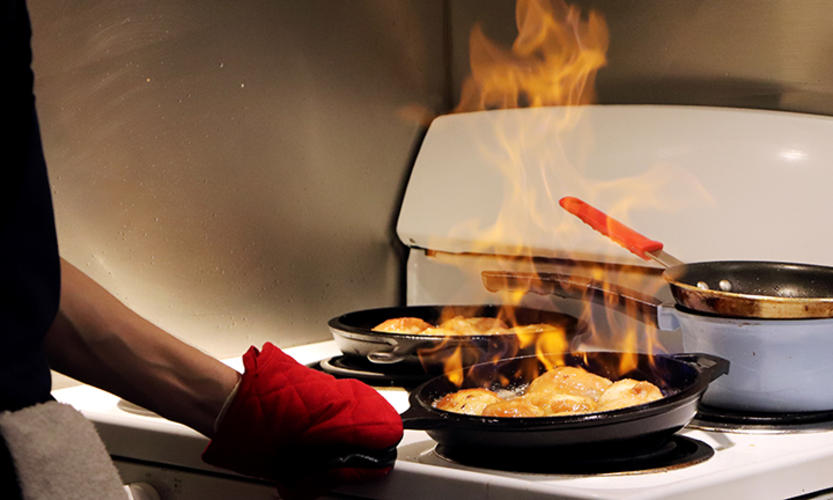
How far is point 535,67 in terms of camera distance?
1.90 m

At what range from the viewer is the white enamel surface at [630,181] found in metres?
1.44

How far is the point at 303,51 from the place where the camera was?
1791mm

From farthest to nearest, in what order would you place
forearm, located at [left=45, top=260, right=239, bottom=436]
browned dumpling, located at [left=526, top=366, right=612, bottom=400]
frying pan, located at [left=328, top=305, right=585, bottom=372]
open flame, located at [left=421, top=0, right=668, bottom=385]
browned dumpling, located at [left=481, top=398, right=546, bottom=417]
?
open flame, located at [left=421, top=0, right=668, bottom=385], frying pan, located at [left=328, top=305, right=585, bottom=372], browned dumpling, located at [left=526, top=366, right=612, bottom=400], browned dumpling, located at [left=481, top=398, right=546, bottom=417], forearm, located at [left=45, top=260, right=239, bottom=436]

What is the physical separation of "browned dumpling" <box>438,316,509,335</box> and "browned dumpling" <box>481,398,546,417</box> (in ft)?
1.42

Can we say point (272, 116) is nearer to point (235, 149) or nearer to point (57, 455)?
point (235, 149)

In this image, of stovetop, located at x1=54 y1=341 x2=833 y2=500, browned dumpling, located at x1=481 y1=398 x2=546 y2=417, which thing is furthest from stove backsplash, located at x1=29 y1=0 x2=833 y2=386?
browned dumpling, located at x1=481 y1=398 x2=546 y2=417

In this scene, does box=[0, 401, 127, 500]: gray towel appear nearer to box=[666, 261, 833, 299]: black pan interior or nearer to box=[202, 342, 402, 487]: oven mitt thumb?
box=[202, 342, 402, 487]: oven mitt thumb

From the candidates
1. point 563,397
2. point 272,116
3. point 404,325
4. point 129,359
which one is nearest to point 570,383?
point 563,397

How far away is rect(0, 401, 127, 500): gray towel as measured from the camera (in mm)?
659

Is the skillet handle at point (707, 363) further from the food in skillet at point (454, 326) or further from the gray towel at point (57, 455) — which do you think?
the gray towel at point (57, 455)

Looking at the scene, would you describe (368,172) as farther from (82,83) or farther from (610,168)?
(82,83)

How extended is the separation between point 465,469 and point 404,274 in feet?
3.34

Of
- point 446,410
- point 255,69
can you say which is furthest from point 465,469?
point 255,69

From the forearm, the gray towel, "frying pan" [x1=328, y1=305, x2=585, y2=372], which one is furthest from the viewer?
"frying pan" [x1=328, y1=305, x2=585, y2=372]
